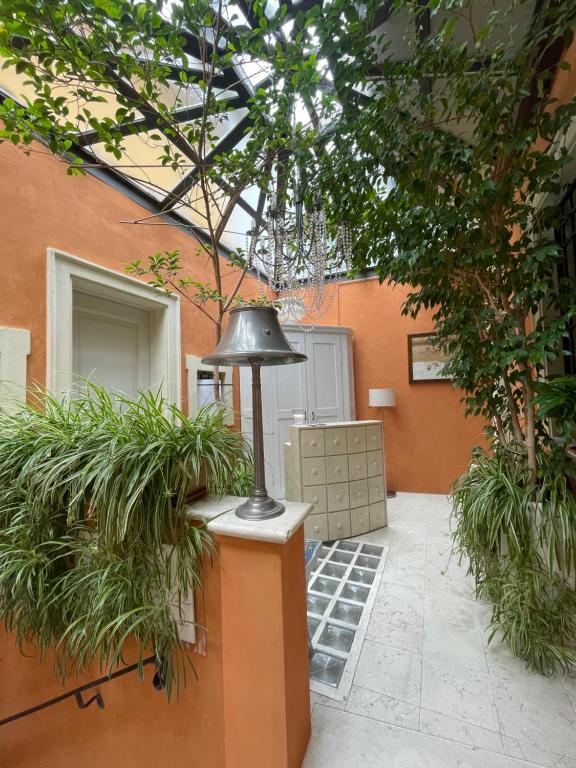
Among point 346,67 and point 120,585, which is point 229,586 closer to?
point 120,585

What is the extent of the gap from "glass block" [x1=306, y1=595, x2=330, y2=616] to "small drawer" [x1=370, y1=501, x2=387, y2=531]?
41.3 inches

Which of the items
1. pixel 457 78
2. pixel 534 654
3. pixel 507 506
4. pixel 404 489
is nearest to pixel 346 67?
pixel 457 78

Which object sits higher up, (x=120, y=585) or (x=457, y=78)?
(x=457, y=78)

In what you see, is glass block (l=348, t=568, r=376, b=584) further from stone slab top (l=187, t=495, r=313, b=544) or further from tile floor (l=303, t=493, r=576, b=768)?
stone slab top (l=187, t=495, r=313, b=544)

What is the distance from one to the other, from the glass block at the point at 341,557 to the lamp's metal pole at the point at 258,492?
1.61m

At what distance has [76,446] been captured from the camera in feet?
3.14

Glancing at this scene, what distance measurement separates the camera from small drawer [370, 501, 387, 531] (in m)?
2.72

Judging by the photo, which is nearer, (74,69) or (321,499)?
(74,69)

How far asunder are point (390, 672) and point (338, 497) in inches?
50.8

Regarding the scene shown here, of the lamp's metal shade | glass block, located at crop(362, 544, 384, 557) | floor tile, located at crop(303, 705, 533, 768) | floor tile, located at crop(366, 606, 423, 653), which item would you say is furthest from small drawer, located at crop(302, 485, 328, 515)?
the lamp's metal shade

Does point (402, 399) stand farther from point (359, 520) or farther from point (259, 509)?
point (259, 509)

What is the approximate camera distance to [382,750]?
1.03m

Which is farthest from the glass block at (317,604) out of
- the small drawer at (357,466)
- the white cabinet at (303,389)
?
the white cabinet at (303,389)

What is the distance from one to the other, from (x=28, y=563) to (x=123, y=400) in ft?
1.88
